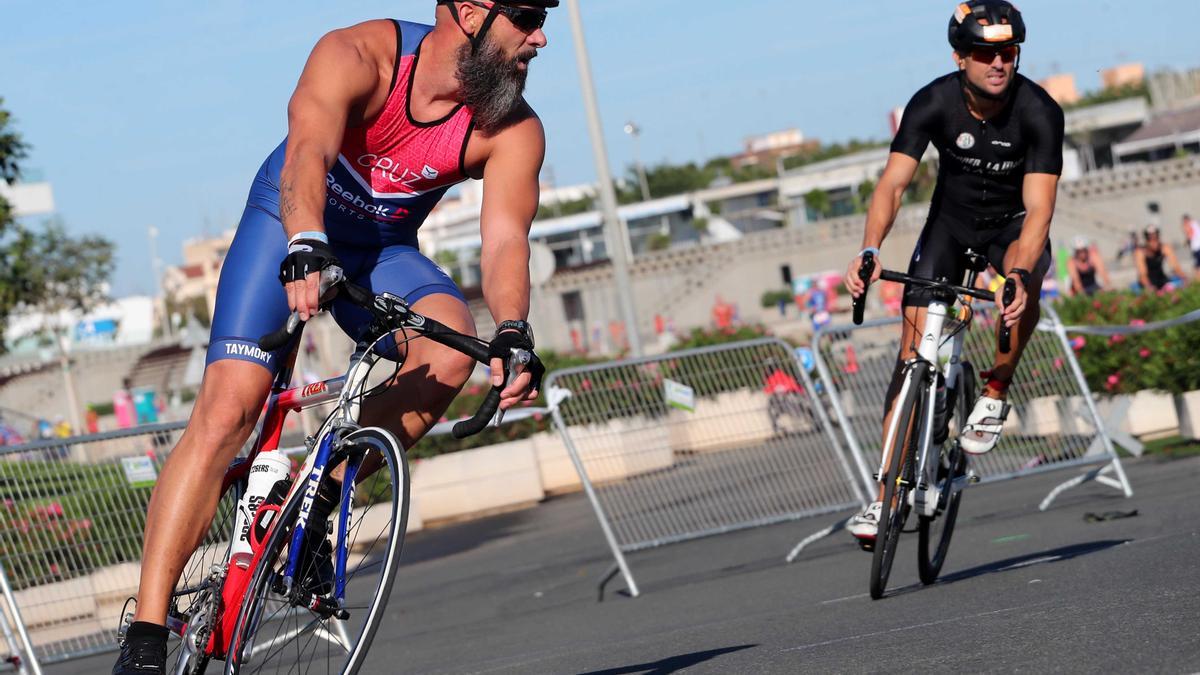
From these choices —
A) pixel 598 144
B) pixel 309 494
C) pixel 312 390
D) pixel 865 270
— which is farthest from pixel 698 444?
pixel 598 144

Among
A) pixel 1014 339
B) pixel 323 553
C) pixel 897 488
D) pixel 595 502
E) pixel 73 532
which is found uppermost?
pixel 323 553

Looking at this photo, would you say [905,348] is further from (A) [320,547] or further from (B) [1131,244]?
(B) [1131,244]

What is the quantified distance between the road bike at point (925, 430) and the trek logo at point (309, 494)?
3271 mm

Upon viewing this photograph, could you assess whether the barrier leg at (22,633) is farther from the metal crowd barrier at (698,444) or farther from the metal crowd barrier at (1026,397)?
the metal crowd barrier at (1026,397)

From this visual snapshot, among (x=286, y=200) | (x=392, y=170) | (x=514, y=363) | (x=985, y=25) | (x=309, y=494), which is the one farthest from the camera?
(x=985, y=25)

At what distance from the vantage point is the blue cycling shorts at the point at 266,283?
486 cm

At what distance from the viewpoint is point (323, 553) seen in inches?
175

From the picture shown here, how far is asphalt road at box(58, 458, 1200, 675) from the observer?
199 inches

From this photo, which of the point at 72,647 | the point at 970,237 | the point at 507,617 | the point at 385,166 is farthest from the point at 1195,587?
the point at 72,647

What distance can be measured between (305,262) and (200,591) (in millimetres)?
1146

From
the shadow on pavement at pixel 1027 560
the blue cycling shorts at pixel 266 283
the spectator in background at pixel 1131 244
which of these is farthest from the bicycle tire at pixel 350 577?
the spectator in background at pixel 1131 244

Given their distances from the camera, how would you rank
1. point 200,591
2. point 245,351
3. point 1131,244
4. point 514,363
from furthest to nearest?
point 1131,244 < point 245,351 < point 200,591 < point 514,363

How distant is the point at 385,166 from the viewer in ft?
17.0

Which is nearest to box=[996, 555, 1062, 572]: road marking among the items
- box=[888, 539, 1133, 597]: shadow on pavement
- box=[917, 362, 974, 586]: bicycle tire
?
box=[888, 539, 1133, 597]: shadow on pavement
